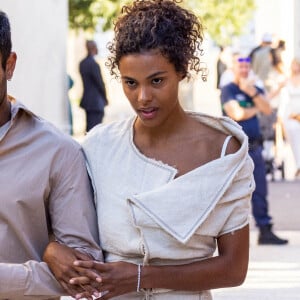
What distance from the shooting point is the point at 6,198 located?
3246 millimetres

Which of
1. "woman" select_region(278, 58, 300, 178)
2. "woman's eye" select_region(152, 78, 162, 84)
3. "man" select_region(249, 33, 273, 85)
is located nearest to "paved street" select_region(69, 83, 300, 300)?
"woman" select_region(278, 58, 300, 178)

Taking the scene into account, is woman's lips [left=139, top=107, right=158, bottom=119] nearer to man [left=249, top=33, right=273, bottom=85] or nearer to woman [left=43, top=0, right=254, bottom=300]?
woman [left=43, top=0, right=254, bottom=300]

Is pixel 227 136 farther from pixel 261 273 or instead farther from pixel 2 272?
pixel 261 273

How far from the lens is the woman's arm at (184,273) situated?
3.21 m

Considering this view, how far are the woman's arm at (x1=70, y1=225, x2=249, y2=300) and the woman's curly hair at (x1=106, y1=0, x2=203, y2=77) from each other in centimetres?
54

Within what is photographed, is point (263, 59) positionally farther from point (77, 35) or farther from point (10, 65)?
point (10, 65)

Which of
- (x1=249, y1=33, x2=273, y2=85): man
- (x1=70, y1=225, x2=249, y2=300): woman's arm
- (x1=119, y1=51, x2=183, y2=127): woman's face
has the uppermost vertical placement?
(x1=119, y1=51, x2=183, y2=127): woman's face

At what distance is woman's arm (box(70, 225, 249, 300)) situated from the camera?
321cm

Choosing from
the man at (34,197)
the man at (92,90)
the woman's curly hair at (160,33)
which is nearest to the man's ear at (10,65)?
the man at (34,197)

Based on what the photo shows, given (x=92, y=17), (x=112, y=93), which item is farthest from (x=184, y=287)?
(x=112, y=93)

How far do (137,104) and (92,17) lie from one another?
23.1m

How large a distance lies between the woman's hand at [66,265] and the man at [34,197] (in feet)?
0.08

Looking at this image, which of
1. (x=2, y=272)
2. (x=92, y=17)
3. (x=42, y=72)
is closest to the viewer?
(x=2, y=272)

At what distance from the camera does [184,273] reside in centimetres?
326
